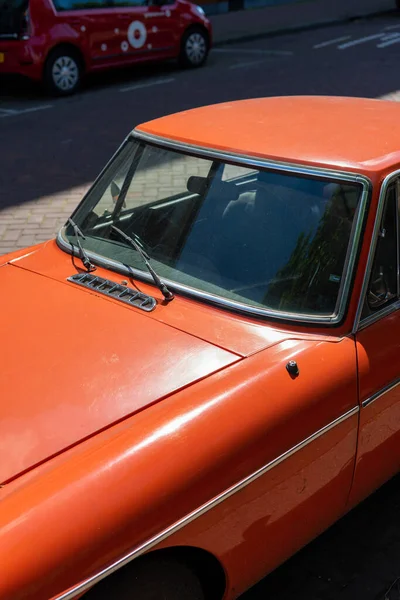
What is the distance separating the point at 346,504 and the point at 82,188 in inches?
209

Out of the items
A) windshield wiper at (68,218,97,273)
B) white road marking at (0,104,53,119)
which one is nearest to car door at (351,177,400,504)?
windshield wiper at (68,218,97,273)

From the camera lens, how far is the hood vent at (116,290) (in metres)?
2.78

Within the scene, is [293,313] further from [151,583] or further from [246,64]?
[246,64]

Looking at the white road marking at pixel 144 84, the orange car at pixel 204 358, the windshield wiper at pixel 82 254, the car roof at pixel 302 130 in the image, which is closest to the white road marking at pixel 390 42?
the white road marking at pixel 144 84

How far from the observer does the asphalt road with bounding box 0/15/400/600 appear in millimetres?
2883

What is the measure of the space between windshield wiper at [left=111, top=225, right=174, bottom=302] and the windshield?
2cm

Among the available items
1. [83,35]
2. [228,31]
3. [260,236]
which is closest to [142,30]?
[83,35]

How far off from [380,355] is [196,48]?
37.6 ft

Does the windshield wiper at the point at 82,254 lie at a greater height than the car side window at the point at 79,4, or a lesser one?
lesser

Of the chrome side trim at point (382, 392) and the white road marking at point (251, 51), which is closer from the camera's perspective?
the chrome side trim at point (382, 392)

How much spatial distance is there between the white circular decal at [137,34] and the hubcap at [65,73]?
112 centimetres

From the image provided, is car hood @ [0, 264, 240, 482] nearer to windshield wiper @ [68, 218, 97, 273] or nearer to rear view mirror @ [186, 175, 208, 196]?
windshield wiper @ [68, 218, 97, 273]

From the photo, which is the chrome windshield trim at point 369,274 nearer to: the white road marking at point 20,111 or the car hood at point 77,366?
the car hood at point 77,366

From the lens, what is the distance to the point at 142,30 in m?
12.0
